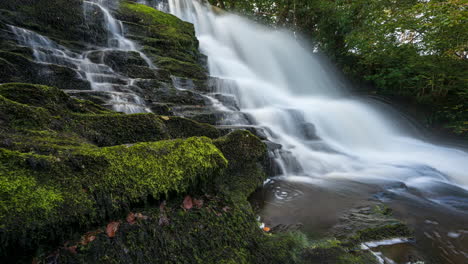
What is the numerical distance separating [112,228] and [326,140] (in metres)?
7.50

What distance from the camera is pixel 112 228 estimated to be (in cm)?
136

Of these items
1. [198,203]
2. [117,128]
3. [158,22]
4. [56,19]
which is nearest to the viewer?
[198,203]

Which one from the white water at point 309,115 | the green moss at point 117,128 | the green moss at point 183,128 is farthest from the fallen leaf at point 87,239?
the white water at point 309,115

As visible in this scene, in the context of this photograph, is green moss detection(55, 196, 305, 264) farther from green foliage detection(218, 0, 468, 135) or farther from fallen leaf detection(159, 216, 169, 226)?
green foliage detection(218, 0, 468, 135)

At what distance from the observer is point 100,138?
244 cm

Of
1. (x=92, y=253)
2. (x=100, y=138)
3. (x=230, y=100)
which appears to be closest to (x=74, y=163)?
(x=92, y=253)

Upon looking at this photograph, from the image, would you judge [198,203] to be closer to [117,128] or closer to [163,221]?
[163,221]

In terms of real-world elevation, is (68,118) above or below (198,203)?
above

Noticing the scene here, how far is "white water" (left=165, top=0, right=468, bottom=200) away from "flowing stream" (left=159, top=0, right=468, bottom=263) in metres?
0.04

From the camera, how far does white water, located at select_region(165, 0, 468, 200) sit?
17.8 ft

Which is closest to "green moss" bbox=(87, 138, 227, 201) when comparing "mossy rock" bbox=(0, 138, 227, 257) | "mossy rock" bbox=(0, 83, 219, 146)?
"mossy rock" bbox=(0, 138, 227, 257)

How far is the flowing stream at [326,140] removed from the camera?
11.2 ft

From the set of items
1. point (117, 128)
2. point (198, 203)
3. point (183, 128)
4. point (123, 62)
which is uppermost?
point (123, 62)

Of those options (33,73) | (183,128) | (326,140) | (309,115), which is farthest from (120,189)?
(309,115)
